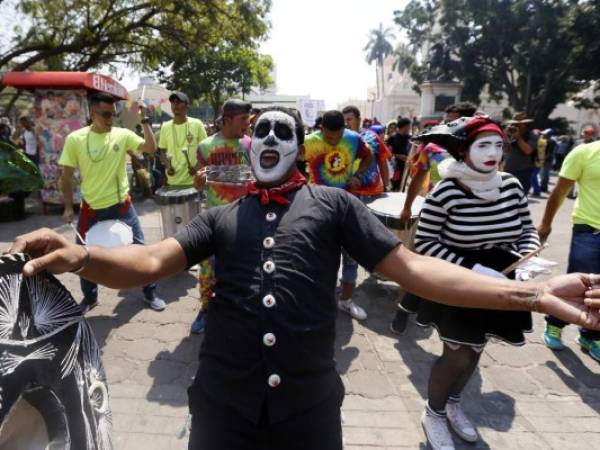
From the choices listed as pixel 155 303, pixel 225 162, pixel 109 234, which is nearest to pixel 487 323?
pixel 225 162

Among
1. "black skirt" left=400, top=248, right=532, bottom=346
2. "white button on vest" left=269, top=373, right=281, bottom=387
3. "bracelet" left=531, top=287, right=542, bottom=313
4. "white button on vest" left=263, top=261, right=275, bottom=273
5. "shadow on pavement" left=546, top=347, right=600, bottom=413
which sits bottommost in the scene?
"shadow on pavement" left=546, top=347, right=600, bottom=413

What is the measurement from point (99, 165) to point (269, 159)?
278 centimetres

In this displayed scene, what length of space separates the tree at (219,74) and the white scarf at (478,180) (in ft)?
63.3

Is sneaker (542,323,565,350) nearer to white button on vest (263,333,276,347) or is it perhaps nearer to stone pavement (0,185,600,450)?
stone pavement (0,185,600,450)

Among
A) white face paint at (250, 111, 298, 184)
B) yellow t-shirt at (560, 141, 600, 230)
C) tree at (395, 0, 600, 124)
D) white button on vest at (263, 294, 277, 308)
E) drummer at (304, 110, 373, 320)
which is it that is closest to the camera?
white button on vest at (263, 294, 277, 308)

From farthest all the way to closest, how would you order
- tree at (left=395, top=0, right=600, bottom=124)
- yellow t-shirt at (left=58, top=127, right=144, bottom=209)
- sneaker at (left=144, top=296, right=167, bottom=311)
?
tree at (left=395, top=0, right=600, bottom=124), sneaker at (left=144, top=296, right=167, bottom=311), yellow t-shirt at (left=58, top=127, right=144, bottom=209)

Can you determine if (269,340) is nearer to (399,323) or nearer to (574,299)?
(574,299)

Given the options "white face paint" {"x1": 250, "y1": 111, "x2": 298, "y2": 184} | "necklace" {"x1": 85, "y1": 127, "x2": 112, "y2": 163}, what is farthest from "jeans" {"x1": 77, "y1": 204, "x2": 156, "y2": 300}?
"white face paint" {"x1": 250, "y1": 111, "x2": 298, "y2": 184}

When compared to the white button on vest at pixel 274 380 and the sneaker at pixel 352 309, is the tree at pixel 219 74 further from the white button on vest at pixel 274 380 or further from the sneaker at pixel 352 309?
the white button on vest at pixel 274 380

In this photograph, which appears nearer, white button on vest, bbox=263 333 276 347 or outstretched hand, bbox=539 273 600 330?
outstretched hand, bbox=539 273 600 330

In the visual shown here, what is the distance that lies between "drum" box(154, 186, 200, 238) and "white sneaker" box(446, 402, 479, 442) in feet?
10.7

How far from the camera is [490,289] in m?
1.43

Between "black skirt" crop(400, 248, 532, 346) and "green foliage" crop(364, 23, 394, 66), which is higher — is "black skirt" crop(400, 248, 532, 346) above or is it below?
below

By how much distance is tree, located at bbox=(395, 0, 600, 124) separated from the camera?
24453mm
